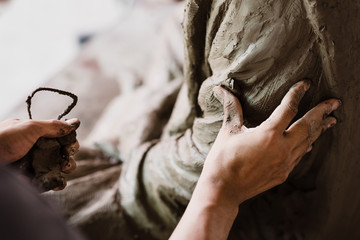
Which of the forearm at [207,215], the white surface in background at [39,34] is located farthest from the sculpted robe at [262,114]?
the white surface in background at [39,34]

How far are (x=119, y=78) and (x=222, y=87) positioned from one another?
1239 mm

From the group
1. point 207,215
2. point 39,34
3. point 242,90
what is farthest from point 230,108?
point 39,34

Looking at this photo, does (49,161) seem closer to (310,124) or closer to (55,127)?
(55,127)

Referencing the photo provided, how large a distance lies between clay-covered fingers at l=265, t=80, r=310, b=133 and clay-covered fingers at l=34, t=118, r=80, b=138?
34 centimetres

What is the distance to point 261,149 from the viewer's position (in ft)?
2.12

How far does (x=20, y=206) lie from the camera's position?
1.40ft

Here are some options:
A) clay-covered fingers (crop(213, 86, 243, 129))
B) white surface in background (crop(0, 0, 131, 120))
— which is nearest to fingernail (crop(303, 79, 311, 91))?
clay-covered fingers (crop(213, 86, 243, 129))

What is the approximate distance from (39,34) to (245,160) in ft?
8.07

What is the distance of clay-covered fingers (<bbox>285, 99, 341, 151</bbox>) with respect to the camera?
2.21 feet

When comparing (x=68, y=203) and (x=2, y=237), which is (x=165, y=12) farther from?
(x=2, y=237)

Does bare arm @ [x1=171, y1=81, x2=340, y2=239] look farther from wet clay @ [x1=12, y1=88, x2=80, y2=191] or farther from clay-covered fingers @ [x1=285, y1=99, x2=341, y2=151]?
wet clay @ [x1=12, y1=88, x2=80, y2=191]

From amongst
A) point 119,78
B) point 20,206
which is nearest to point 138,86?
point 119,78

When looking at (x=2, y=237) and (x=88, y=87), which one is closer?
(x=2, y=237)

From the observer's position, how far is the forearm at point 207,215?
2.02ft
